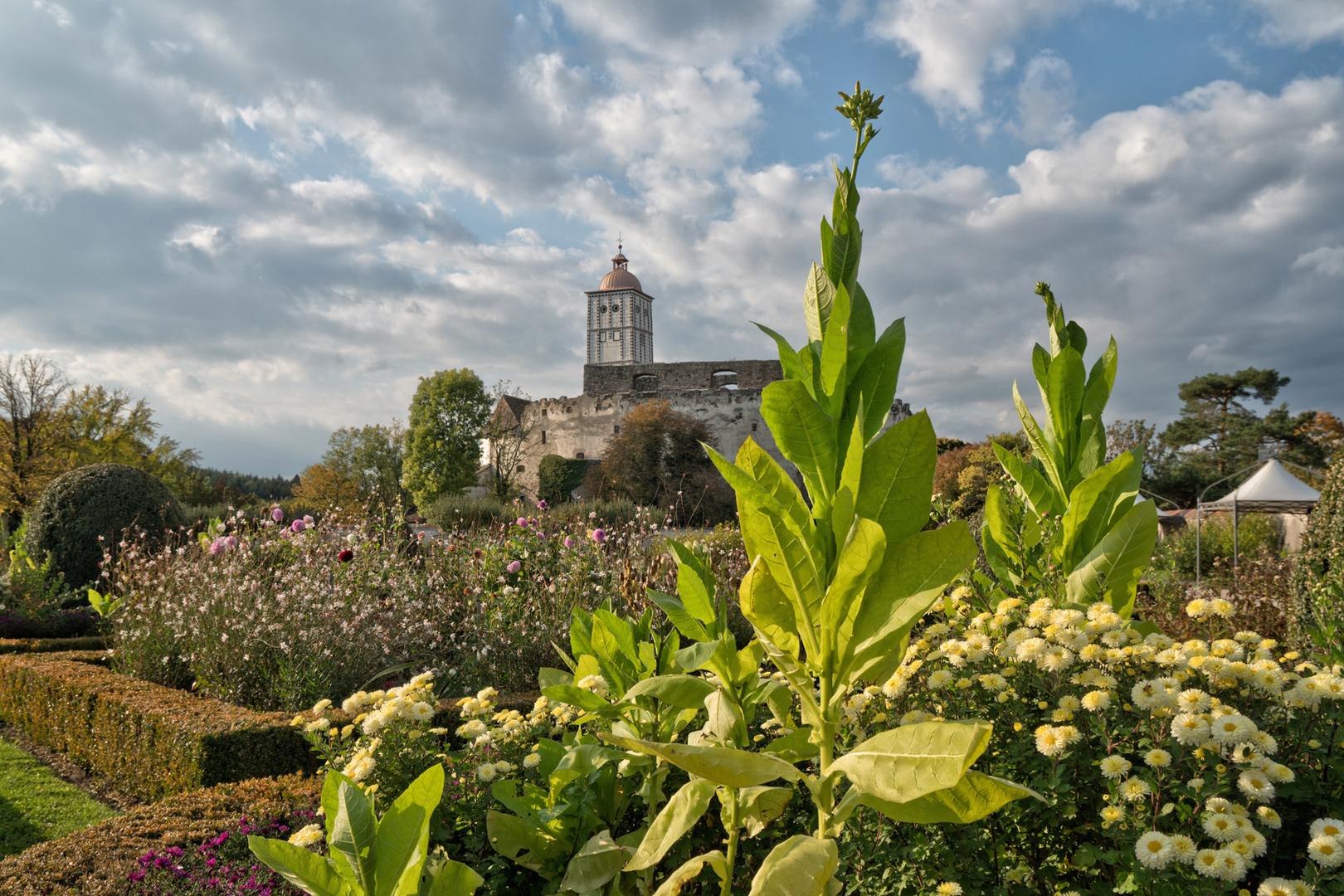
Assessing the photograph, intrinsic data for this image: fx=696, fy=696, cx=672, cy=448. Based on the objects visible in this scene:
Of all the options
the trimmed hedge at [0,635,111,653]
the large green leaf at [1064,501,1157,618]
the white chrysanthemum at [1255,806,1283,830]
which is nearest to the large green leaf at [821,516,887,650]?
the white chrysanthemum at [1255,806,1283,830]

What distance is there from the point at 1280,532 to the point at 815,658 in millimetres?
18991

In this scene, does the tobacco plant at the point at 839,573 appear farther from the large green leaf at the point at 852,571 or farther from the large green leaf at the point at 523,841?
the large green leaf at the point at 523,841

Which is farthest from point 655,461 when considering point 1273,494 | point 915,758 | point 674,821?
point 915,758

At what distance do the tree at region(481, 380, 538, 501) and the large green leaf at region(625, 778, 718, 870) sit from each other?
79.3 ft

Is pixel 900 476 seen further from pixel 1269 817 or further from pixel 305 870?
pixel 305 870

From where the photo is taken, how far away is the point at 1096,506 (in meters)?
2.33

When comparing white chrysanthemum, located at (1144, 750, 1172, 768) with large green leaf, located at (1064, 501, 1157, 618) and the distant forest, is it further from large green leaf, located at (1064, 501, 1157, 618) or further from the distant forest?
the distant forest

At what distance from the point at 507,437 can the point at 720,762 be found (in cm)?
3525

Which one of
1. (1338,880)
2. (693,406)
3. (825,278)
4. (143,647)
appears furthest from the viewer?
(693,406)

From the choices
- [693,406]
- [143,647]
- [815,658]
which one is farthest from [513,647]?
[693,406]

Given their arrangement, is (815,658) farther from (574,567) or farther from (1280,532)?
(1280,532)

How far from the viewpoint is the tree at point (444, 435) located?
102 ft

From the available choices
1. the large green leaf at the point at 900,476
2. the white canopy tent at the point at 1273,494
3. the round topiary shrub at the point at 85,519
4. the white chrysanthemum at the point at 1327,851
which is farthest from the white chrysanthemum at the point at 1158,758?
the round topiary shrub at the point at 85,519

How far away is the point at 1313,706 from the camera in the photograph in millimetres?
1485
